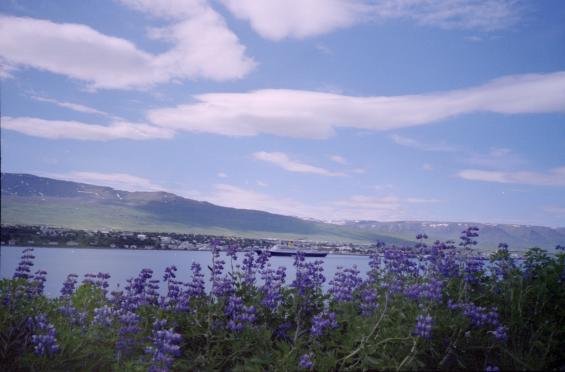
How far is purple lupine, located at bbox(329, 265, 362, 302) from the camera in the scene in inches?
176

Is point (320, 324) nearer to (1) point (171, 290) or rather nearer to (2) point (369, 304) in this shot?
(2) point (369, 304)

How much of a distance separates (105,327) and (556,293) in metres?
4.27

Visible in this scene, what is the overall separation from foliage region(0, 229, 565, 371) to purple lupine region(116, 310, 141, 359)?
0.5 inches

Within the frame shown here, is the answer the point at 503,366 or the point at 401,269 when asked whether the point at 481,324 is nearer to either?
the point at 503,366

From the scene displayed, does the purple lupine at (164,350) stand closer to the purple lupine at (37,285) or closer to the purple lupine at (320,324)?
the purple lupine at (320,324)

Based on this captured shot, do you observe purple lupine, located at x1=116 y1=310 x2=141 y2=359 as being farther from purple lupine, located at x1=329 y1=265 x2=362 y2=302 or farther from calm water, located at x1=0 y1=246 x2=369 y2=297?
purple lupine, located at x1=329 y1=265 x2=362 y2=302

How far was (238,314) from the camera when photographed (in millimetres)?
4570

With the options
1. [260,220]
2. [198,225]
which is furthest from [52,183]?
[260,220]

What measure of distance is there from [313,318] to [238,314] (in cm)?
74

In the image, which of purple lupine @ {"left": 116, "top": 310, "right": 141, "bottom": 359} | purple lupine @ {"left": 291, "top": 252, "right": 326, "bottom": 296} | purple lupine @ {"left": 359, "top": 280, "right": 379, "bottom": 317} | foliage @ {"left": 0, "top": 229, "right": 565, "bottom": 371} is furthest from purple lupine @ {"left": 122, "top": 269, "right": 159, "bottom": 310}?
purple lupine @ {"left": 359, "top": 280, "right": 379, "bottom": 317}

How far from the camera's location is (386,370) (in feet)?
12.4

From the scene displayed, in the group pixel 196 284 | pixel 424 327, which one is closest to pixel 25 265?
pixel 196 284

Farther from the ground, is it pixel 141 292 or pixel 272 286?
pixel 272 286

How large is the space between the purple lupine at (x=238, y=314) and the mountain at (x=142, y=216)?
125 metres
